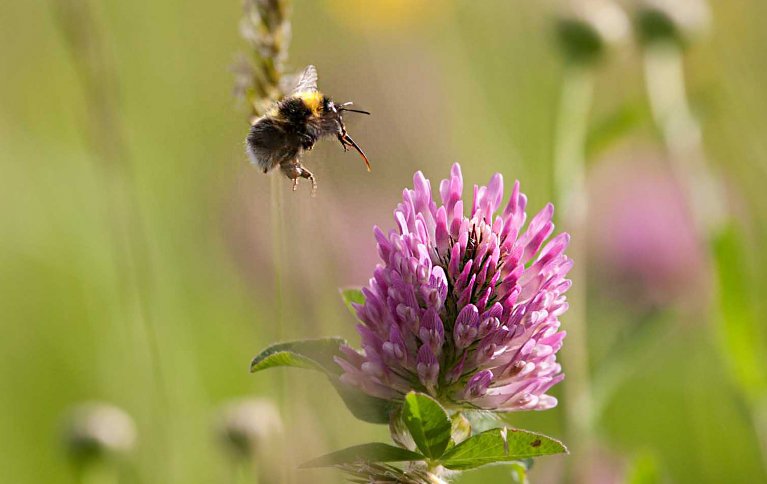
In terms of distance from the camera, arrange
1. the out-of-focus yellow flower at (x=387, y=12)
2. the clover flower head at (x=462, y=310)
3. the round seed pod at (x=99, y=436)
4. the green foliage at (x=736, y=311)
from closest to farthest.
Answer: the clover flower head at (x=462, y=310)
the green foliage at (x=736, y=311)
the round seed pod at (x=99, y=436)
the out-of-focus yellow flower at (x=387, y=12)

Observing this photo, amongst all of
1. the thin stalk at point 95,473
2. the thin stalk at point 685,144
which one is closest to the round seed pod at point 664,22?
the thin stalk at point 685,144

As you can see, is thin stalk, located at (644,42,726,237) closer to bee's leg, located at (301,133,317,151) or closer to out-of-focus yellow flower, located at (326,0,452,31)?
bee's leg, located at (301,133,317,151)

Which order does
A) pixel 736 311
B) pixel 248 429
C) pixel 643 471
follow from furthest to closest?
pixel 736 311
pixel 248 429
pixel 643 471

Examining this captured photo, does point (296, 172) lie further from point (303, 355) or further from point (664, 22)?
point (664, 22)

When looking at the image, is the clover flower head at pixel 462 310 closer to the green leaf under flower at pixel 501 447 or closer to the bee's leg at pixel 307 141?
the green leaf under flower at pixel 501 447

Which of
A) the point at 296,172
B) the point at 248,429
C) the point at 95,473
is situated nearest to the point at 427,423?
the point at 296,172
